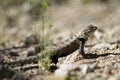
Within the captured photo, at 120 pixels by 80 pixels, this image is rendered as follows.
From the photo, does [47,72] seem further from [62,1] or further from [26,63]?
[62,1]

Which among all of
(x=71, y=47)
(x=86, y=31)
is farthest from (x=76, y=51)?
(x=86, y=31)

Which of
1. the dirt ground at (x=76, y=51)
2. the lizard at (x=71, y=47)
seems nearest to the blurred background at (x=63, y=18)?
the dirt ground at (x=76, y=51)

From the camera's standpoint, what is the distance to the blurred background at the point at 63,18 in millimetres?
11281

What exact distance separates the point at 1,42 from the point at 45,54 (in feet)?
11.8

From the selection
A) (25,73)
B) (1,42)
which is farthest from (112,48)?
(1,42)

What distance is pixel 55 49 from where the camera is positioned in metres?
7.07

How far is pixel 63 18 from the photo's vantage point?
53.4 ft

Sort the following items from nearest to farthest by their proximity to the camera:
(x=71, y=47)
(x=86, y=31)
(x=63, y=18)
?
1. (x=86, y=31)
2. (x=71, y=47)
3. (x=63, y=18)

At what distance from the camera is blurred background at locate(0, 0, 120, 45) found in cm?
1128

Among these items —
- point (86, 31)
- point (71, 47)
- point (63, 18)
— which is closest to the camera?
point (86, 31)

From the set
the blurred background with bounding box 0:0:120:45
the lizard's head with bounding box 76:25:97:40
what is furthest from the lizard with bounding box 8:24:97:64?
the blurred background with bounding box 0:0:120:45

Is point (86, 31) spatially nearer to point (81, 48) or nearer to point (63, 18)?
point (81, 48)

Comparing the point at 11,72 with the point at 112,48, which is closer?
the point at 11,72

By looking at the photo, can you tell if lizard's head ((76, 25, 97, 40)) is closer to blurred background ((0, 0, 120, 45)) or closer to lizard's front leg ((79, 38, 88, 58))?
lizard's front leg ((79, 38, 88, 58))
